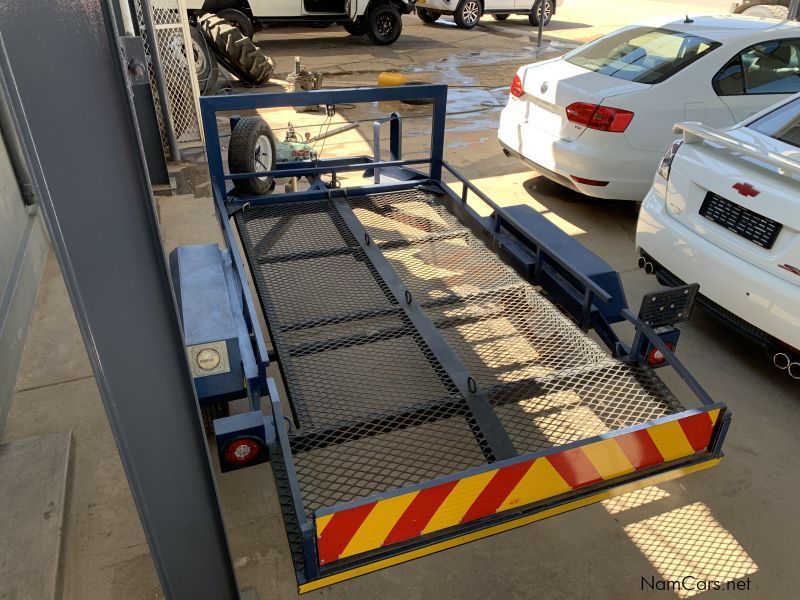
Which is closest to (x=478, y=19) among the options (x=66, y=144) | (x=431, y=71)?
(x=431, y=71)

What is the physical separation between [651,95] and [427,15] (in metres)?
15.3

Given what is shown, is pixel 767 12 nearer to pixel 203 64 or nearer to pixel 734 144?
pixel 203 64

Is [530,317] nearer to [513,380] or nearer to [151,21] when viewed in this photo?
[513,380]

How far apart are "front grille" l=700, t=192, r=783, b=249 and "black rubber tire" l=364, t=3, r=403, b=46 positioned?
12883mm

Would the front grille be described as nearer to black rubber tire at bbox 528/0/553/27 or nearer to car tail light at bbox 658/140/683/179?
car tail light at bbox 658/140/683/179

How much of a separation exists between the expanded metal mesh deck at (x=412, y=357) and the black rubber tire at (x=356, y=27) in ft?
39.7

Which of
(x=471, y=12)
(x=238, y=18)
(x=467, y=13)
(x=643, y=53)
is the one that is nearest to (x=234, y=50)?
(x=238, y=18)

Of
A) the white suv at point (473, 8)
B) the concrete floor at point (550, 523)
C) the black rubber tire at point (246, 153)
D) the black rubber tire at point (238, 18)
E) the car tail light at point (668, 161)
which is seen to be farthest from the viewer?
the white suv at point (473, 8)

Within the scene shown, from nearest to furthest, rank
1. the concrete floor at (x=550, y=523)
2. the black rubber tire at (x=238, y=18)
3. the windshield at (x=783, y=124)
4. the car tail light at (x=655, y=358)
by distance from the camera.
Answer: the concrete floor at (x=550, y=523) → the car tail light at (x=655, y=358) → the windshield at (x=783, y=124) → the black rubber tire at (x=238, y=18)

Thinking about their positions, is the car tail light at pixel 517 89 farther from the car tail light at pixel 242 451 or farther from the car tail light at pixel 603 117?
the car tail light at pixel 242 451

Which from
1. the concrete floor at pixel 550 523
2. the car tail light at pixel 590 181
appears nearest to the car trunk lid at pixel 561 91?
the car tail light at pixel 590 181

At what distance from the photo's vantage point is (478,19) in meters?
18.4

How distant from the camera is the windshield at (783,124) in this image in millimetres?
4179

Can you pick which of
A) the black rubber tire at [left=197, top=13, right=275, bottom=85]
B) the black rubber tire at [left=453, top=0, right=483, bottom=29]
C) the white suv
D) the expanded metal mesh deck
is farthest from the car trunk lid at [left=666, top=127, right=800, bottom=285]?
the black rubber tire at [left=453, top=0, right=483, bottom=29]
